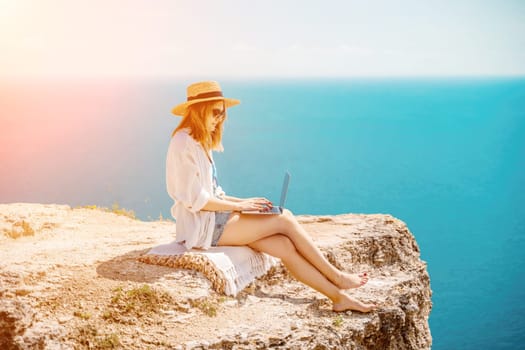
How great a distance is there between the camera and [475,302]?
42.6 m

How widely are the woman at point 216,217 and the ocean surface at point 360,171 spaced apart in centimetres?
3190

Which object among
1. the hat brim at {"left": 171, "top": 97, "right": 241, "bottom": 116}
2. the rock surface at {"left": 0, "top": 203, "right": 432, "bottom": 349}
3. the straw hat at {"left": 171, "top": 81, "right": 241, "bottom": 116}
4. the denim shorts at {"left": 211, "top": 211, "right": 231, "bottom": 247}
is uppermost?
the straw hat at {"left": 171, "top": 81, "right": 241, "bottom": 116}

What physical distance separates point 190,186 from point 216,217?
39 cm

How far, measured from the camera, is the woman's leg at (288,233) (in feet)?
18.5

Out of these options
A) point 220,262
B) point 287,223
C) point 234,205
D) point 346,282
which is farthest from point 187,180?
point 346,282

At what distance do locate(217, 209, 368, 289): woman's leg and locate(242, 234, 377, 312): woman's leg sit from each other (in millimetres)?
55

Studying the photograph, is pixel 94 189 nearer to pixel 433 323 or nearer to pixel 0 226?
pixel 433 323

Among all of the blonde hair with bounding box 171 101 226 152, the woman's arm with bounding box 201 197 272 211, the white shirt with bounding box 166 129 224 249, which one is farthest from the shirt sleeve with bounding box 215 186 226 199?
the blonde hair with bounding box 171 101 226 152

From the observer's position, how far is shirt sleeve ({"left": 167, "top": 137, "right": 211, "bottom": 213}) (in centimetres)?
557

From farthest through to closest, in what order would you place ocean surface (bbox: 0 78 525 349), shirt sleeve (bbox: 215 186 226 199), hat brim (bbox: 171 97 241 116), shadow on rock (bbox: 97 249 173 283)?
ocean surface (bbox: 0 78 525 349), shirt sleeve (bbox: 215 186 226 199), hat brim (bbox: 171 97 241 116), shadow on rock (bbox: 97 249 173 283)

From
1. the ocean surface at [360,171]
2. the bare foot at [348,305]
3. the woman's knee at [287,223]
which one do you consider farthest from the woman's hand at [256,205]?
the ocean surface at [360,171]

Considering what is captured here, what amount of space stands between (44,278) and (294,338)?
2216mm

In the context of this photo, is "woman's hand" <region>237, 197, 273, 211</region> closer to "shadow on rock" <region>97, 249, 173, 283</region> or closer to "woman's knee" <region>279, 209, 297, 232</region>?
"woman's knee" <region>279, 209, 297, 232</region>

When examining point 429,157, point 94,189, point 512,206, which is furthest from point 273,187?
point 429,157
